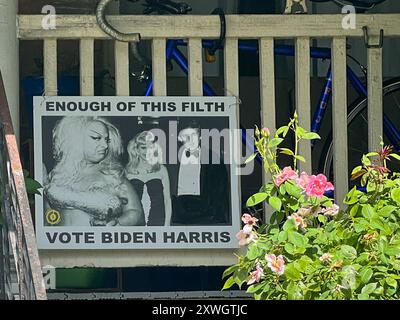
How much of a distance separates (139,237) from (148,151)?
1.59ft

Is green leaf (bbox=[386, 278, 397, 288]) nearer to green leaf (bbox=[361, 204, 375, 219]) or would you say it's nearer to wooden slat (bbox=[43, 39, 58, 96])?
green leaf (bbox=[361, 204, 375, 219])

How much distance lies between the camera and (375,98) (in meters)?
6.60

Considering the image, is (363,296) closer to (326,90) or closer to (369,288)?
(369,288)

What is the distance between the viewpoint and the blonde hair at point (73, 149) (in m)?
6.42

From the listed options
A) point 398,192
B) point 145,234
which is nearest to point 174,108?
point 145,234

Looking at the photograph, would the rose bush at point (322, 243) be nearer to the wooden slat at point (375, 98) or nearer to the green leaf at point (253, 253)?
the green leaf at point (253, 253)

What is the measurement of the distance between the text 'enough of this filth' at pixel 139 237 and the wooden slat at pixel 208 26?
107 centimetres

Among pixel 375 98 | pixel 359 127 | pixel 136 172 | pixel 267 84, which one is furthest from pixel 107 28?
pixel 359 127

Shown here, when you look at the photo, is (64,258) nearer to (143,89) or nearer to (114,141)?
(114,141)

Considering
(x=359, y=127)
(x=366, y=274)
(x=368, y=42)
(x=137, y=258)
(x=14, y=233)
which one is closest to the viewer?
(x=366, y=274)

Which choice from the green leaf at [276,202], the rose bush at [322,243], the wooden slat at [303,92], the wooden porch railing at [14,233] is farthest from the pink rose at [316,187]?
the wooden slat at [303,92]

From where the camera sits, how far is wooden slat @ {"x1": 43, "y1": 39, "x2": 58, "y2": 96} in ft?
21.0

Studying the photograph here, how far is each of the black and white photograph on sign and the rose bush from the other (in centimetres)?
138

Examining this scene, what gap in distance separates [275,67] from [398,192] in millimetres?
2377
